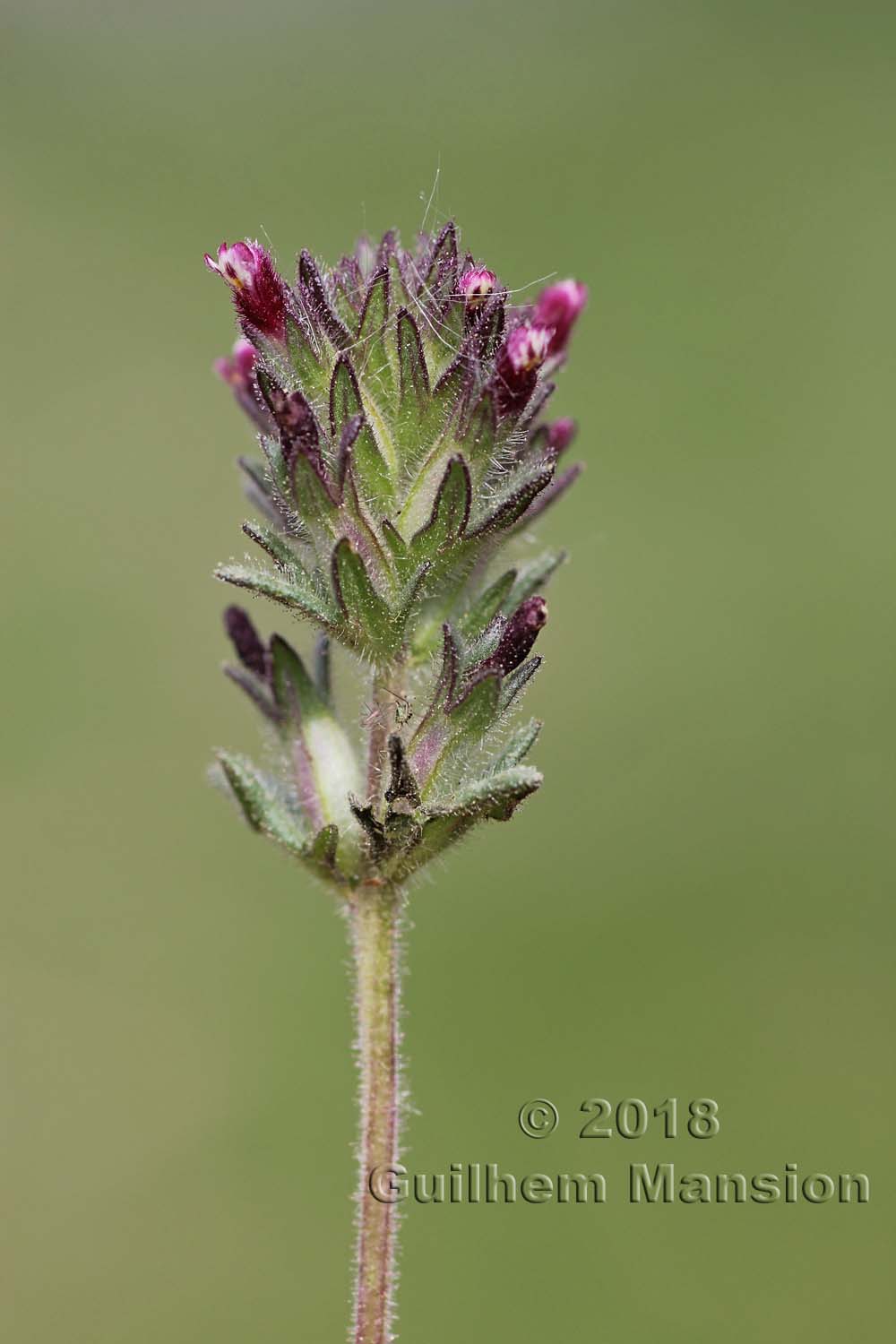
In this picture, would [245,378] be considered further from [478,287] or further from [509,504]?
[509,504]

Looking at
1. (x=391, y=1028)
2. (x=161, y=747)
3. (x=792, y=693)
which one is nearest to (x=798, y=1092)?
(x=792, y=693)

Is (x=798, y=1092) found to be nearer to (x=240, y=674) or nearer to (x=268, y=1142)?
(x=268, y=1142)

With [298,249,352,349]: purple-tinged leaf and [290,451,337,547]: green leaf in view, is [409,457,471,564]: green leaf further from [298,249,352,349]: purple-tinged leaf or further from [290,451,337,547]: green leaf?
[298,249,352,349]: purple-tinged leaf

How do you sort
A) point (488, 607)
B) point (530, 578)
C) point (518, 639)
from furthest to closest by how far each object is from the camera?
1. point (530, 578)
2. point (488, 607)
3. point (518, 639)

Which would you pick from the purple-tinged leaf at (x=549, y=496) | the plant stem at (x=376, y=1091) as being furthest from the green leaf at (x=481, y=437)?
the plant stem at (x=376, y=1091)

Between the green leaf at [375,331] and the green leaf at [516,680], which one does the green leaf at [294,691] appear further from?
the green leaf at [375,331]

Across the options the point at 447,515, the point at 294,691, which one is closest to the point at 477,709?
the point at 447,515
